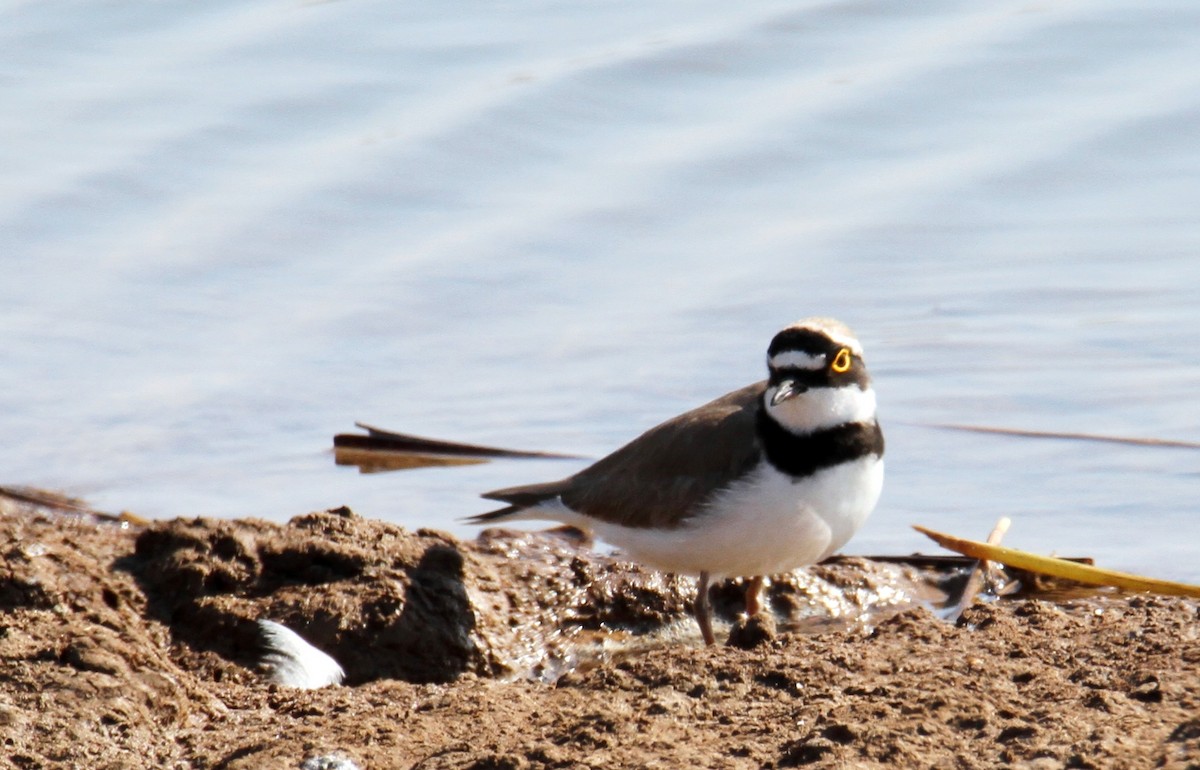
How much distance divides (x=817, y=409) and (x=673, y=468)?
0.60 metres

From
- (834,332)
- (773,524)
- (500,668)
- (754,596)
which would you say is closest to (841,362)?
(834,332)

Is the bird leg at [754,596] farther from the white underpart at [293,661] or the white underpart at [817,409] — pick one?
the white underpart at [293,661]

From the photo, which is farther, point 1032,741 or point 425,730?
point 425,730

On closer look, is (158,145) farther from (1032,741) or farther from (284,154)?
(1032,741)

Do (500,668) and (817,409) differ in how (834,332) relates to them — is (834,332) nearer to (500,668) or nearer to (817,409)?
(817,409)

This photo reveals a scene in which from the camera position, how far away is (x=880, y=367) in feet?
28.6

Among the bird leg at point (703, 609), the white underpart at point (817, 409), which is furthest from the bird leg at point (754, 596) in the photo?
the white underpart at point (817, 409)

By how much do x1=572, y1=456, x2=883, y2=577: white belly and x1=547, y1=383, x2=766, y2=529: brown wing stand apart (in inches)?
3.5

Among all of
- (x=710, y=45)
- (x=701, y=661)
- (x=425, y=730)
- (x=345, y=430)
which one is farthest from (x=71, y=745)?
(x=710, y=45)

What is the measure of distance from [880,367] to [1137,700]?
484cm

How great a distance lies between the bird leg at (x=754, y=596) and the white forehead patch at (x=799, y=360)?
74cm

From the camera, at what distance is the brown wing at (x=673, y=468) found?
6.00 m

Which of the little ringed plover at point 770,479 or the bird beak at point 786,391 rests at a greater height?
the bird beak at point 786,391

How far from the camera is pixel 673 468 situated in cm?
619
